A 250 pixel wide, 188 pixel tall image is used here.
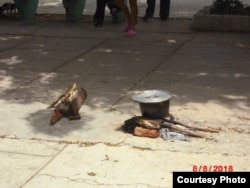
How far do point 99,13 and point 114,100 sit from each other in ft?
16.2

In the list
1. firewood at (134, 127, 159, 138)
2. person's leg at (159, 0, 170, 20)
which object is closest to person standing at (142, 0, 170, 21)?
person's leg at (159, 0, 170, 20)

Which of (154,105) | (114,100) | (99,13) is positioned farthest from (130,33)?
(154,105)

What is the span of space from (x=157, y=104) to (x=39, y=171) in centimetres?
140

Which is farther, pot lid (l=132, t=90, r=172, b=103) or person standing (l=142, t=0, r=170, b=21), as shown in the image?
person standing (l=142, t=0, r=170, b=21)

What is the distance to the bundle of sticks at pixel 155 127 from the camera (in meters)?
5.00

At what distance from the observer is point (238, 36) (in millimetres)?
9727

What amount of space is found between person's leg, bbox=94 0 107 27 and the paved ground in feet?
0.59

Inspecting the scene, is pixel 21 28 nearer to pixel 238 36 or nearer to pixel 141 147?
pixel 238 36

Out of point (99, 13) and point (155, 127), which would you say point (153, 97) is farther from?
point (99, 13)

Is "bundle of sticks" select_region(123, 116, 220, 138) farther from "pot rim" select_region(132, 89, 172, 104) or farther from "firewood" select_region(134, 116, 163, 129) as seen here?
"pot rim" select_region(132, 89, 172, 104)

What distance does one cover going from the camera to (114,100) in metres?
6.14

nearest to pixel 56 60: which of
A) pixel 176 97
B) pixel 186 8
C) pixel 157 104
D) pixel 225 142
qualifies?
pixel 176 97

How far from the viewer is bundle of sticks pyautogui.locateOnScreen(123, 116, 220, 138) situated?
500 centimetres

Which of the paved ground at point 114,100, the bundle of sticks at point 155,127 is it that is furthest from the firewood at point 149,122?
the paved ground at point 114,100
